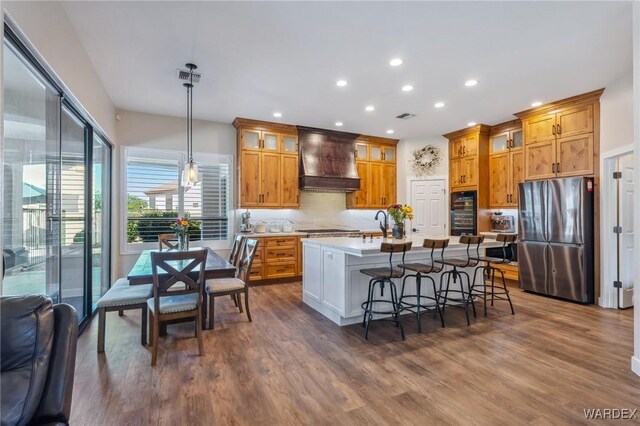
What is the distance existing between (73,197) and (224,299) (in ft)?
7.53

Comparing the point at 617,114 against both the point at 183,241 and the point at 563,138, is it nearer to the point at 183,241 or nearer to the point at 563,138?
the point at 563,138

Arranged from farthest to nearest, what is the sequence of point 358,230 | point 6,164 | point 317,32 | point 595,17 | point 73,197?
point 358,230
point 73,197
point 317,32
point 595,17
point 6,164

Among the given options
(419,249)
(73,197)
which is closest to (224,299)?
(73,197)

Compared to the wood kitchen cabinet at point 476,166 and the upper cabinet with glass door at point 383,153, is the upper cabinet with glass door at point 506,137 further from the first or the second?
the upper cabinet with glass door at point 383,153

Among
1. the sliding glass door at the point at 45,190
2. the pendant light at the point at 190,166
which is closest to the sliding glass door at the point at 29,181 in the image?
the sliding glass door at the point at 45,190

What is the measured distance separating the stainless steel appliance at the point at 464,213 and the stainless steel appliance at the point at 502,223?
0.39m

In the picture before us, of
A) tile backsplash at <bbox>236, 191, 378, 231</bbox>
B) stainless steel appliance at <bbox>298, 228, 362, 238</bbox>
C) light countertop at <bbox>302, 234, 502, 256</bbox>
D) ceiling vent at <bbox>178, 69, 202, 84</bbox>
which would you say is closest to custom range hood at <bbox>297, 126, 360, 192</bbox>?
tile backsplash at <bbox>236, 191, 378, 231</bbox>

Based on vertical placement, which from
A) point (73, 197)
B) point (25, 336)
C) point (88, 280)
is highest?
point (73, 197)

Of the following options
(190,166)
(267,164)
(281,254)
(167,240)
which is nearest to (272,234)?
(281,254)

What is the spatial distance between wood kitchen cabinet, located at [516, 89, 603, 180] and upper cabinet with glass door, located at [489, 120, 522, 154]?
0.45 meters

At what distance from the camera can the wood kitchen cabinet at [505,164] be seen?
18.3 ft

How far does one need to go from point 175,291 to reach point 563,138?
5599 mm

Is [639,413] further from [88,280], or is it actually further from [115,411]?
[88,280]

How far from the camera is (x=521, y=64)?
3518 millimetres
